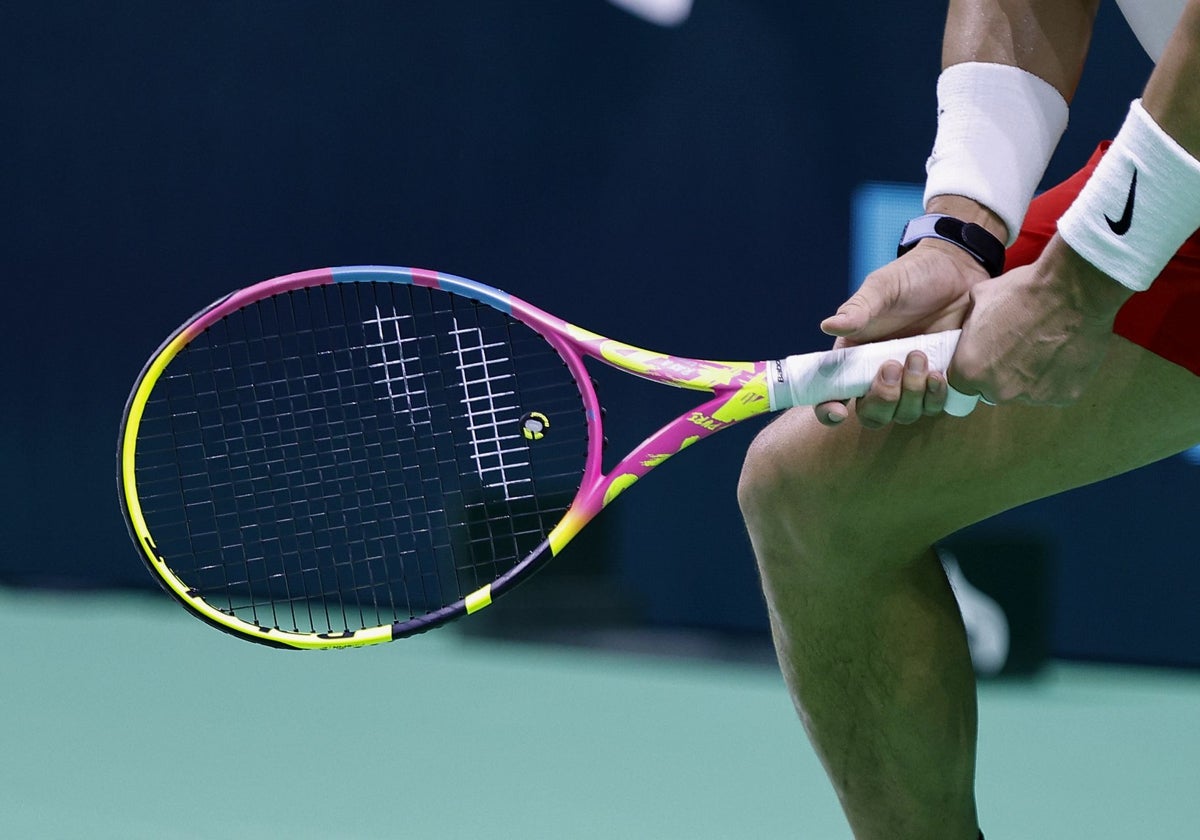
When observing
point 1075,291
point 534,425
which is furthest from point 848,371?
point 534,425

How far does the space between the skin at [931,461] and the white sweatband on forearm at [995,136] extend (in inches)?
0.7

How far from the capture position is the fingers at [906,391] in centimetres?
140

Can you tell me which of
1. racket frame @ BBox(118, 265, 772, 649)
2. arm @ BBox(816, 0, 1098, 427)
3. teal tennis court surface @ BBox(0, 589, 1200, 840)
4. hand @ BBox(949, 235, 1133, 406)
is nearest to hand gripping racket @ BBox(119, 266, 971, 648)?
teal tennis court surface @ BBox(0, 589, 1200, 840)

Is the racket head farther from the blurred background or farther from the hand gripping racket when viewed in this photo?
the blurred background

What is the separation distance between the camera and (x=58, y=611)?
10.3 feet

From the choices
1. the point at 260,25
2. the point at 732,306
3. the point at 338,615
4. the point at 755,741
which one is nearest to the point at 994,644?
the point at 755,741

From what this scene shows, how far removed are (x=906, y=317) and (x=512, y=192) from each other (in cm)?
155

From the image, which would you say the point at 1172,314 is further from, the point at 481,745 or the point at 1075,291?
the point at 481,745

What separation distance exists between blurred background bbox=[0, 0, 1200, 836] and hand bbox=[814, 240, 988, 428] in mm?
1247

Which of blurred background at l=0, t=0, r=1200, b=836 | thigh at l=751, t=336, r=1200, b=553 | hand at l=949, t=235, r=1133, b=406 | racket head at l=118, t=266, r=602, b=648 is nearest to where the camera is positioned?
hand at l=949, t=235, r=1133, b=406

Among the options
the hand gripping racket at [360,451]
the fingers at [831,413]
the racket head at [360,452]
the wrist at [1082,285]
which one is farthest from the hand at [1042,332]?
the racket head at [360,452]

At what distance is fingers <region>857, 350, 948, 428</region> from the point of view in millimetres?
1396

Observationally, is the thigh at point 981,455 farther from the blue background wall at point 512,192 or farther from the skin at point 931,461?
the blue background wall at point 512,192

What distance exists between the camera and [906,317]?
1.50 meters
